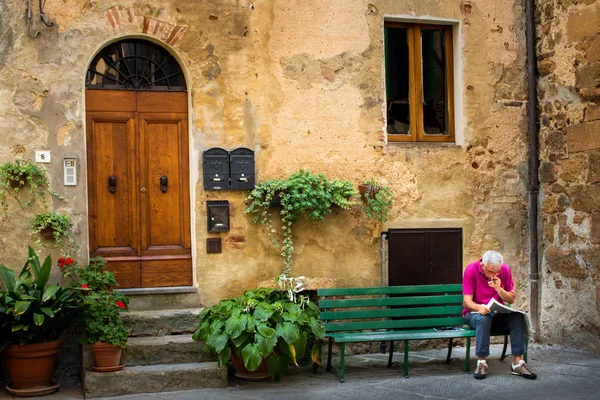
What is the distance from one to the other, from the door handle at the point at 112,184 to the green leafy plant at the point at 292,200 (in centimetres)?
123

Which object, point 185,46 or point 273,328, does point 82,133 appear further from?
point 273,328

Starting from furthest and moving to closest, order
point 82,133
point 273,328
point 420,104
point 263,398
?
point 420,104 < point 82,133 < point 273,328 < point 263,398

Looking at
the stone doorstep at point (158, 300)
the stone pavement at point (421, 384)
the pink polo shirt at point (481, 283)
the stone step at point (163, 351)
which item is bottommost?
the stone pavement at point (421, 384)

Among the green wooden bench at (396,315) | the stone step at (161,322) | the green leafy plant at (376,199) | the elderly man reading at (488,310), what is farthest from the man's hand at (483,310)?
the stone step at (161,322)

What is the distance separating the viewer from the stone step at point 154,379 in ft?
20.5

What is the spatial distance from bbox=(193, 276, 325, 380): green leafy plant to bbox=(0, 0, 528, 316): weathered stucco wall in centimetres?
69

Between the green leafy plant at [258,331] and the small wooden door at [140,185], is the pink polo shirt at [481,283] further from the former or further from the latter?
the small wooden door at [140,185]

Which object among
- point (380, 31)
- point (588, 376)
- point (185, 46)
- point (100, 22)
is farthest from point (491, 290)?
point (100, 22)

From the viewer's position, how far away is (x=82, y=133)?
699cm

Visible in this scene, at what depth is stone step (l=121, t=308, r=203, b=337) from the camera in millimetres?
6891

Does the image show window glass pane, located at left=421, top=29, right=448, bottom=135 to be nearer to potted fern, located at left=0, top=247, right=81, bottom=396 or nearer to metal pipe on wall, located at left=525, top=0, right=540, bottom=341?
metal pipe on wall, located at left=525, top=0, right=540, bottom=341

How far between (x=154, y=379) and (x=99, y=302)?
0.79m

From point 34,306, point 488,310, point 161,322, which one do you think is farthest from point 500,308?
point 34,306

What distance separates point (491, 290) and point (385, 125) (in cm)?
202
